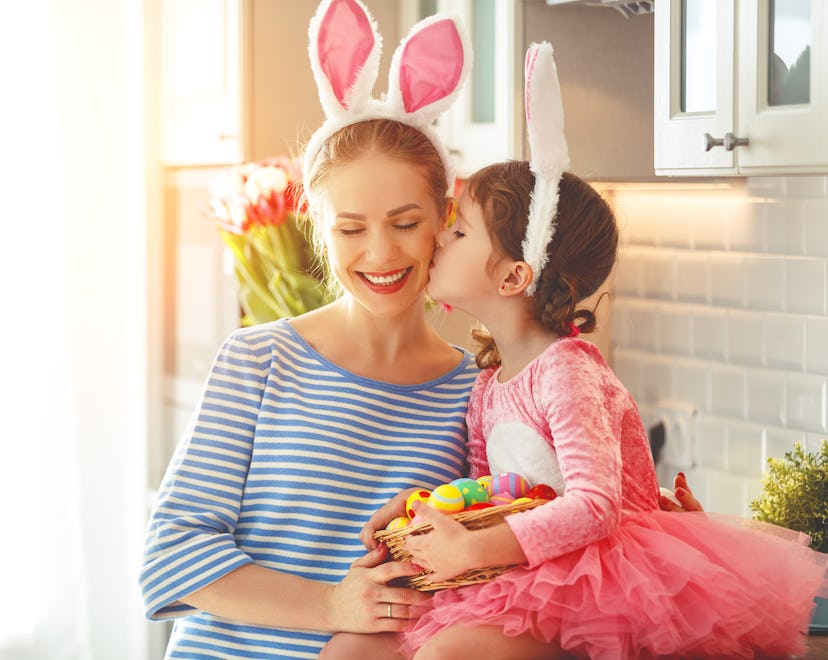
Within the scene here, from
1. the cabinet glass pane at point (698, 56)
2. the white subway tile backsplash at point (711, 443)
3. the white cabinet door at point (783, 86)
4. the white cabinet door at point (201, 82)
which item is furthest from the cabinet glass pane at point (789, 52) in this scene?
the white cabinet door at point (201, 82)

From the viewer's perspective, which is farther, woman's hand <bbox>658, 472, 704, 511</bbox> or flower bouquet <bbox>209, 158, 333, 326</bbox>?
flower bouquet <bbox>209, 158, 333, 326</bbox>

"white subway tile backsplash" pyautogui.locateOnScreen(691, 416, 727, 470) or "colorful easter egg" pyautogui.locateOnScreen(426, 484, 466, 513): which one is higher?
"colorful easter egg" pyautogui.locateOnScreen(426, 484, 466, 513)

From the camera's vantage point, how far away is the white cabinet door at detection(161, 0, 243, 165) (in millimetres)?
2867

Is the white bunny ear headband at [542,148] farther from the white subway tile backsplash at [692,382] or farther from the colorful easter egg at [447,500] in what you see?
the white subway tile backsplash at [692,382]

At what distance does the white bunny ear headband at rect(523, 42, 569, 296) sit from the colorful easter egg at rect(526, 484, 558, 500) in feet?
0.89

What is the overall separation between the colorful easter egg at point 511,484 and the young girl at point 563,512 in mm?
34

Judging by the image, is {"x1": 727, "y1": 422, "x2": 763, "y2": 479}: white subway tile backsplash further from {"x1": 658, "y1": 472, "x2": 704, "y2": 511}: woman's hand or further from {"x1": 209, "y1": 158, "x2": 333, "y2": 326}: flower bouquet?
{"x1": 209, "y1": 158, "x2": 333, "y2": 326}: flower bouquet

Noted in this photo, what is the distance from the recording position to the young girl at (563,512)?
1.23 meters

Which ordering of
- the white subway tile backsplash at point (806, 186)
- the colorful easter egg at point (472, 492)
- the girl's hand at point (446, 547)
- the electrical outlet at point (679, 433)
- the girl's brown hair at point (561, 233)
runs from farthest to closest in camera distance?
the electrical outlet at point (679, 433) < the white subway tile backsplash at point (806, 186) < the girl's brown hair at point (561, 233) < the colorful easter egg at point (472, 492) < the girl's hand at point (446, 547)

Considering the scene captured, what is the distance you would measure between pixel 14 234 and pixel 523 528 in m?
2.21

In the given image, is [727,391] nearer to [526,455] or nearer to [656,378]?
[656,378]

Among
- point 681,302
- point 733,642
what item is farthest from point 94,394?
point 733,642

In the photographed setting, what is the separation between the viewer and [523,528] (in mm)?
1232

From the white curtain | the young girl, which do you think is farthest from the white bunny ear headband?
the white curtain
